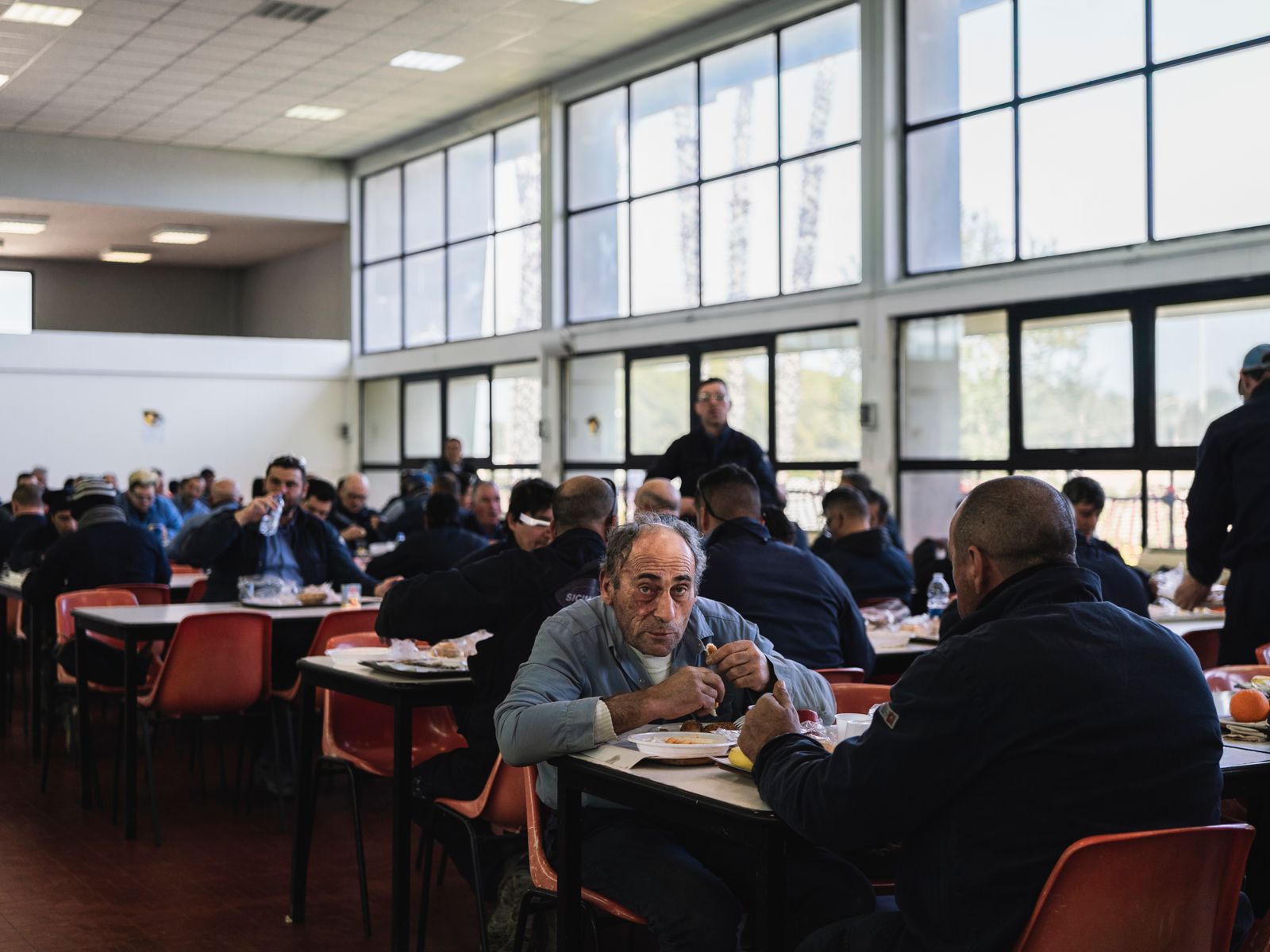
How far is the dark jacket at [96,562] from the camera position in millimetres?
6945

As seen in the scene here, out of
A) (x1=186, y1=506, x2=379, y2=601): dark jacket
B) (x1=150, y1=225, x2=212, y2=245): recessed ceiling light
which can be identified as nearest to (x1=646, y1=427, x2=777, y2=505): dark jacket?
(x1=186, y1=506, x2=379, y2=601): dark jacket

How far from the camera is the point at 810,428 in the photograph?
11375mm

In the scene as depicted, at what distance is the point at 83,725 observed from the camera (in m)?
5.87

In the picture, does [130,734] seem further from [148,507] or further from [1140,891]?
[148,507]

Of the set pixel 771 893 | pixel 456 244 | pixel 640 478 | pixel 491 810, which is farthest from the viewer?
pixel 456 244

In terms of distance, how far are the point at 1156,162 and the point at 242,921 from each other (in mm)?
6964

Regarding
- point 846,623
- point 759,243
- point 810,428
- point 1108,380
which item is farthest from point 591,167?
point 846,623

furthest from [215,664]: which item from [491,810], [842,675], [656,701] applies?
[656,701]

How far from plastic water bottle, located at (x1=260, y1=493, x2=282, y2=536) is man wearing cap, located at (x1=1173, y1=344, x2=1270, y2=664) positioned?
389 centimetres

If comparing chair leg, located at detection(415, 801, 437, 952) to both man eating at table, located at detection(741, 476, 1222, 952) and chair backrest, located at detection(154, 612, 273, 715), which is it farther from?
man eating at table, located at detection(741, 476, 1222, 952)

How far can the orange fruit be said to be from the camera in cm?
295

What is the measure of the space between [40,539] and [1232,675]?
22.0 feet

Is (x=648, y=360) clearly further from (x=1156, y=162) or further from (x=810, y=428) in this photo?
(x=1156, y=162)

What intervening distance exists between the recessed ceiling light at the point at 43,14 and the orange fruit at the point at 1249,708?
35.3ft
